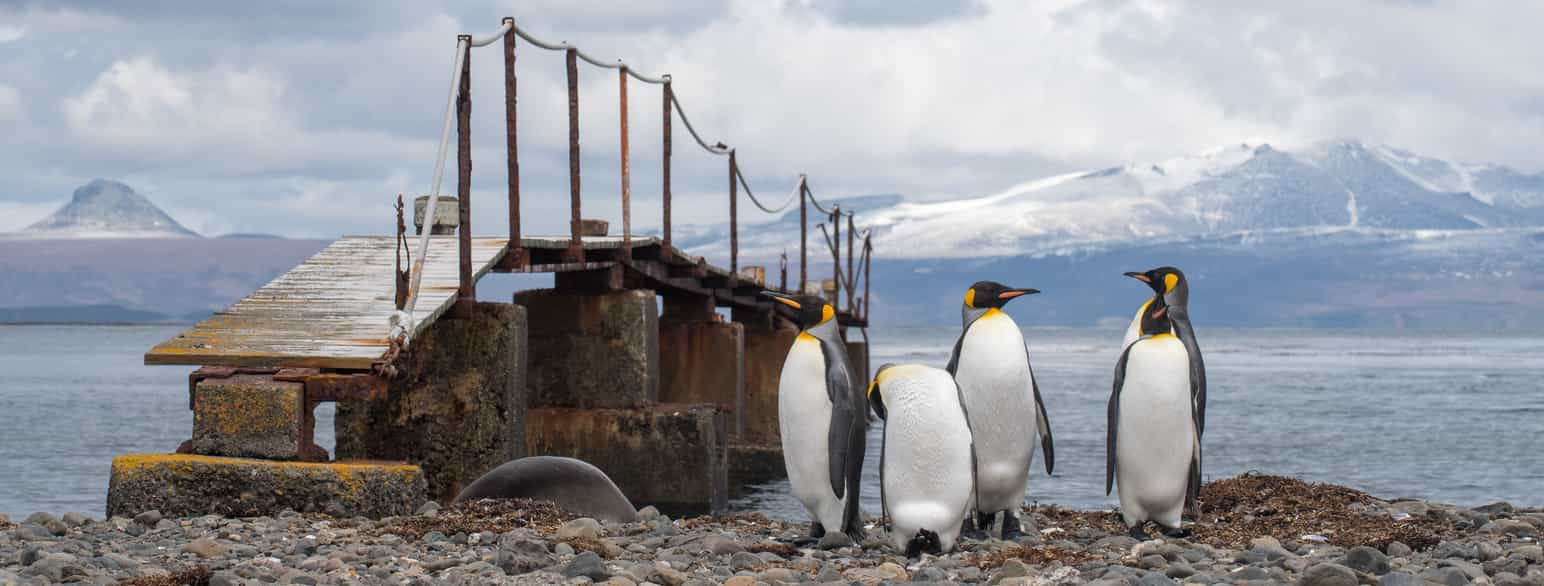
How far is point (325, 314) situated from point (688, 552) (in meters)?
3.07

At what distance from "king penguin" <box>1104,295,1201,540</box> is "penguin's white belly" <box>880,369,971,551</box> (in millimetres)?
1205

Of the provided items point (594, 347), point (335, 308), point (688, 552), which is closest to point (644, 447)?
point (594, 347)

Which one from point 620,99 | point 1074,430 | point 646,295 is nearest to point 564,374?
point 646,295

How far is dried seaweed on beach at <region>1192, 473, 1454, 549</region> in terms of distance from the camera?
27.8 feet

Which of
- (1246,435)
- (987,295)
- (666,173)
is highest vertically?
(666,173)

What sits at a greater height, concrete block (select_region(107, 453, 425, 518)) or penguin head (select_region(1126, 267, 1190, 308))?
penguin head (select_region(1126, 267, 1190, 308))

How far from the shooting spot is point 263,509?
855cm

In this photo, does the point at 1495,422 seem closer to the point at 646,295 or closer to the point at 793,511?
the point at 793,511

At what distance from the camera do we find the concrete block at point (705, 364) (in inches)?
721

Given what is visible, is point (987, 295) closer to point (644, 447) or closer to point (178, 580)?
point (178, 580)

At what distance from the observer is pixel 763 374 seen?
23.3 meters

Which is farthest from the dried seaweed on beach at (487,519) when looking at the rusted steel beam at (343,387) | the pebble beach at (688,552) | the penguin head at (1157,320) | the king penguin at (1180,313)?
the king penguin at (1180,313)

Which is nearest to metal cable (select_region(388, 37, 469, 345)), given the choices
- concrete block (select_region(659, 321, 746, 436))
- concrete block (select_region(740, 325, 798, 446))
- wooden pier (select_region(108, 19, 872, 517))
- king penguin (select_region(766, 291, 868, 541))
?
wooden pier (select_region(108, 19, 872, 517))

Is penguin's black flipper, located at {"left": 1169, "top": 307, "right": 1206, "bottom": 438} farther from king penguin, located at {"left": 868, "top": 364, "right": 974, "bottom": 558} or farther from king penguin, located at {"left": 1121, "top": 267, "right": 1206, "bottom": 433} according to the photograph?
king penguin, located at {"left": 868, "top": 364, "right": 974, "bottom": 558}
